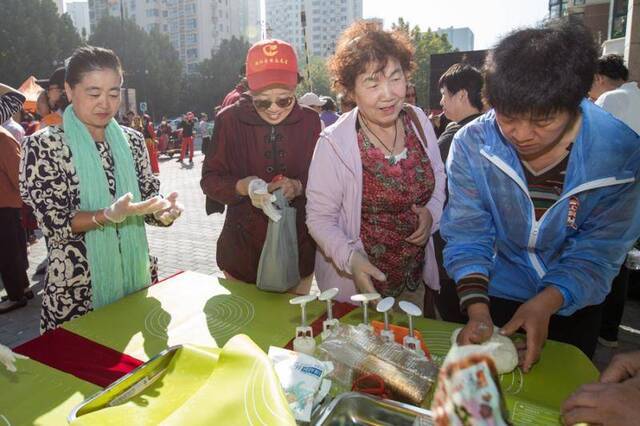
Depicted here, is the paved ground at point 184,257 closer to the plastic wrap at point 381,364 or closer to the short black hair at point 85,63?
the short black hair at point 85,63

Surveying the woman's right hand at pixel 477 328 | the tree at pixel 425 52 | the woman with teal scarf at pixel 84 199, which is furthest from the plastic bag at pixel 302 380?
the tree at pixel 425 52

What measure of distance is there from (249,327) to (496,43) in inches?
48.6

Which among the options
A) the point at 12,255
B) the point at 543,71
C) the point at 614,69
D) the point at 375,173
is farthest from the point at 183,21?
the point at 543,71

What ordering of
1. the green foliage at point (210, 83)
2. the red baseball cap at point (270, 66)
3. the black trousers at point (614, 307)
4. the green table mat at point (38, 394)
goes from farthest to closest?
the green foliage at point (210, 83) → the black trousers at point (614, 307) → the red baseball cap at point (270, 66) → the green table mat at point (38, 394)

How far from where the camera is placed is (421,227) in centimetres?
200

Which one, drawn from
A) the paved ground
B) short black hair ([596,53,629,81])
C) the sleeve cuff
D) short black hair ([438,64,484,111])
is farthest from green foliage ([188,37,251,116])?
the sleeve cuff

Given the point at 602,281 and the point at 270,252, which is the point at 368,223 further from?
the point at 602,281

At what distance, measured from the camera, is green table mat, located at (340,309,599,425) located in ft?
3.87

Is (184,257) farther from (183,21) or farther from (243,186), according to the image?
(183,21)

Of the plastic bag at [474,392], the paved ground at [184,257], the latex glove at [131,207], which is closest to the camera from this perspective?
the plastic bag at [474,392]

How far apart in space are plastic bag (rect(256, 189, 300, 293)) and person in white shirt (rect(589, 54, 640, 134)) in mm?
3203

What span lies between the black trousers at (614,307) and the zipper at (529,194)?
7.53 feet

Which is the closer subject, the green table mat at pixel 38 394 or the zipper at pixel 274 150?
the green table mat at pixel 38 394

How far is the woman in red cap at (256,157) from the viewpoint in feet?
7.54
